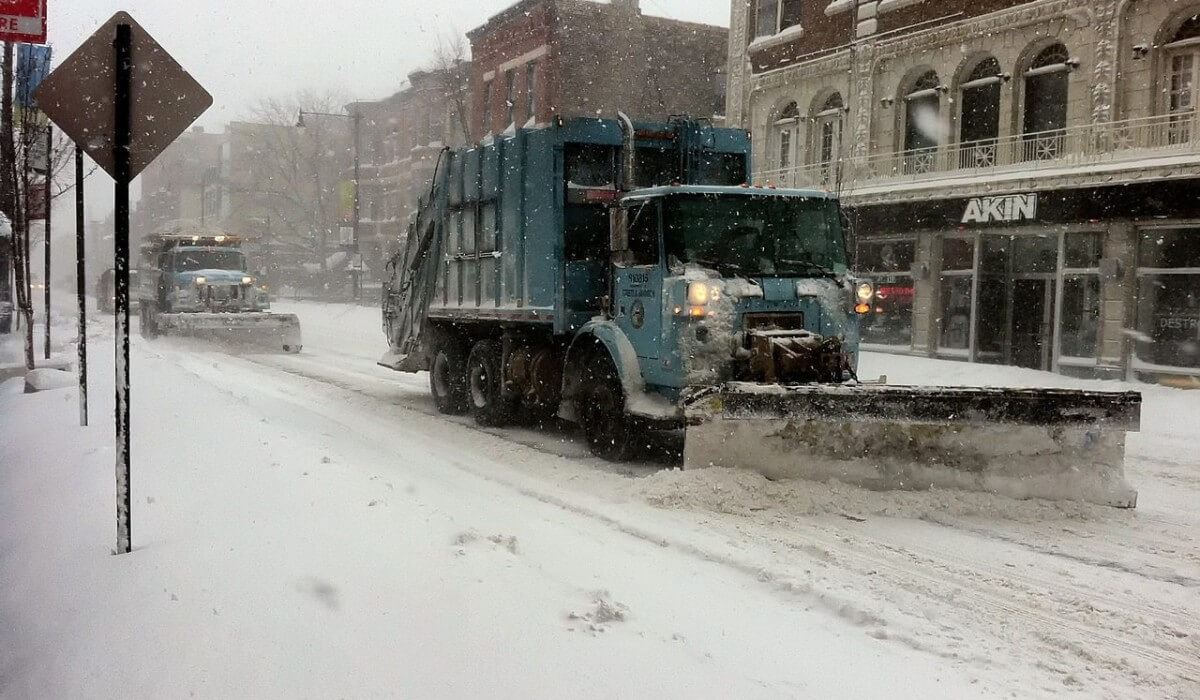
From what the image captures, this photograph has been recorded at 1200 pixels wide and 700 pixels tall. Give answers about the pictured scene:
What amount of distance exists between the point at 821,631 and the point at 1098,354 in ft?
51.2

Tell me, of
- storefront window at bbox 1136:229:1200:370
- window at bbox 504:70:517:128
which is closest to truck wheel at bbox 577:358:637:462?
storefront window at bbox 1136:229:1200:370

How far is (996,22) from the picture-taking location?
1970 centimetres

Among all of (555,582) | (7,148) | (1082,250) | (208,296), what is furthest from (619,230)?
(208,296)

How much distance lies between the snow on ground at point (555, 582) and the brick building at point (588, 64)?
91.0 ft

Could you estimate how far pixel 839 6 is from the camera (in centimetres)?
2327

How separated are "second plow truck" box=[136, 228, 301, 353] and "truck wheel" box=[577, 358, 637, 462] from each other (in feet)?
47.7

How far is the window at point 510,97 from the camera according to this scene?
119ft

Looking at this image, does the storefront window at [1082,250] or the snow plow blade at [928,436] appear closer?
the snow plow blade at [928,436]

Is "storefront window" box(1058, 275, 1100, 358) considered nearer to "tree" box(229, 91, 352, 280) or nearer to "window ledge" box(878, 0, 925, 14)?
"window ledge" box(878, 0, 925, 14)

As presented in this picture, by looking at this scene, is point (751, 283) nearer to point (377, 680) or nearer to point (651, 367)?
point (651, 367)

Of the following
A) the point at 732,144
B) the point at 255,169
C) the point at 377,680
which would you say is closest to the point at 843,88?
the point at 732,144

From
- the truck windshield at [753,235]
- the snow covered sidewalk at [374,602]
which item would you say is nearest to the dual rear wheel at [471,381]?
the snow covered sidewalk at [374,602]

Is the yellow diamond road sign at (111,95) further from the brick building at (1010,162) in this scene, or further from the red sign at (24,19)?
the brick building at (1010,162)

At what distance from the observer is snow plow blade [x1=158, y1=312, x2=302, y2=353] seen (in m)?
22.7
